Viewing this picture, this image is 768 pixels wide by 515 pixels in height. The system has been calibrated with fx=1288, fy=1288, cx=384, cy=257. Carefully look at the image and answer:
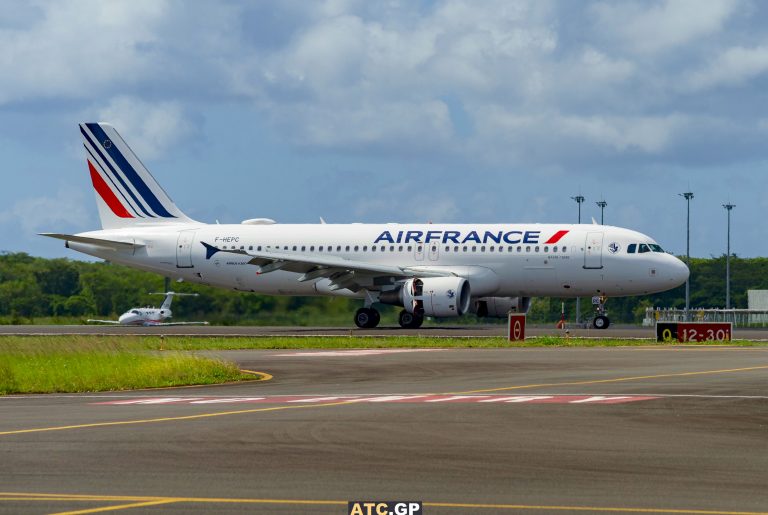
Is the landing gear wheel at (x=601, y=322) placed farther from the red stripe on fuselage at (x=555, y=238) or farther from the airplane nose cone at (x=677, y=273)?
the red stripe on fuselage at (x=555, y=238)

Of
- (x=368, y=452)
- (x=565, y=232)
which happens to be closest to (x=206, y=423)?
(x=368, y=452)

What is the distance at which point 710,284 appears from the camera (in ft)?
416

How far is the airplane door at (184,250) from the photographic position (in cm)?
6494

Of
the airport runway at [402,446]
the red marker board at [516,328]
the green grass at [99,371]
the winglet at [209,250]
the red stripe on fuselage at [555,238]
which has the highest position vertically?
the red stripe on fuselage at [555,238]

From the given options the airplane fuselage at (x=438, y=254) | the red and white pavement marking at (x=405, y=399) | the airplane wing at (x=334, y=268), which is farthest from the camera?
the airplane wing at (x=334, y=268)

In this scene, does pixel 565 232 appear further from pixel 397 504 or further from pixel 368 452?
pixel 397 504

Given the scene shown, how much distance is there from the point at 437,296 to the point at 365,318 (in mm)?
5910

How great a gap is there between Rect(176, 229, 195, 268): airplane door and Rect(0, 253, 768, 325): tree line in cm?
619

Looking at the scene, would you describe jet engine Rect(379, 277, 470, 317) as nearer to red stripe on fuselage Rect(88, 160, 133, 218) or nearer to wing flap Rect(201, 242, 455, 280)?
wing flap Rect(201, 242, 455, 280)

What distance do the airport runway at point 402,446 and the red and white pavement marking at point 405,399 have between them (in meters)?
0.05

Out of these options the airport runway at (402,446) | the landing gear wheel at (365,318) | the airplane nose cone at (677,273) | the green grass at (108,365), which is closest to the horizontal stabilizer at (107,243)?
the landing gear wheel at (365,318)

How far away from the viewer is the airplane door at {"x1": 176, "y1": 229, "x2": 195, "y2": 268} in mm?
64938

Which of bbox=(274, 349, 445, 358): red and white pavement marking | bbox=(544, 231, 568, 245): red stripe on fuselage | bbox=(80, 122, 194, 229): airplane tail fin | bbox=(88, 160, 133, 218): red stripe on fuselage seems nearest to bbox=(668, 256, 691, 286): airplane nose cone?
bbox=(544, 231, 568, 245): red stripe on fuselage

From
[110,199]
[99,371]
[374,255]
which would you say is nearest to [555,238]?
[374,255]
